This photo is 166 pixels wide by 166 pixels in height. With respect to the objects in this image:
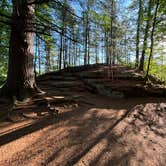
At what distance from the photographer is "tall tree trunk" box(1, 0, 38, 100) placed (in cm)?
684

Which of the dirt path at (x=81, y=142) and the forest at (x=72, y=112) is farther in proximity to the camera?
the forest at (x=72, y=112)

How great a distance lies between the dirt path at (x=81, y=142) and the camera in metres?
3.91

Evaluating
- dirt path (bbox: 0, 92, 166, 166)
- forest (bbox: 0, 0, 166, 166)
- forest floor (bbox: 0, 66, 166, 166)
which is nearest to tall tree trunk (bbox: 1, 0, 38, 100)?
forest (bbox: 0, 0, 166, 166)

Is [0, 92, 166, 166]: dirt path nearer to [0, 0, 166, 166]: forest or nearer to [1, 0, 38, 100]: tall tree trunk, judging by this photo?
[0, 0, 166, 166]: forest

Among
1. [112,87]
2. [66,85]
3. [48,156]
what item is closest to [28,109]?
[48,156]

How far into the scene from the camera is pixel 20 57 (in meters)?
6.99

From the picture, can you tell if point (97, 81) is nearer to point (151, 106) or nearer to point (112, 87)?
point (112, 87)

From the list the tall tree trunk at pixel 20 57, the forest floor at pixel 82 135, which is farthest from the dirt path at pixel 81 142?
the tall tree trunk at pixel 20 57

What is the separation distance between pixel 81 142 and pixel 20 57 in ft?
13.9

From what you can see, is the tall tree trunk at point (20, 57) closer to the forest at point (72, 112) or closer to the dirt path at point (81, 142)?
the forest at point (72, 112)

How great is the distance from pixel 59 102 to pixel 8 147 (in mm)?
3029

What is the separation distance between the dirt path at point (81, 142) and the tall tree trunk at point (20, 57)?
1.91 meters

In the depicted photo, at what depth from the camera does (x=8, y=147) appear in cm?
412

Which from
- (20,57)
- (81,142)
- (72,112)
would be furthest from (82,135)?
(20,57)
